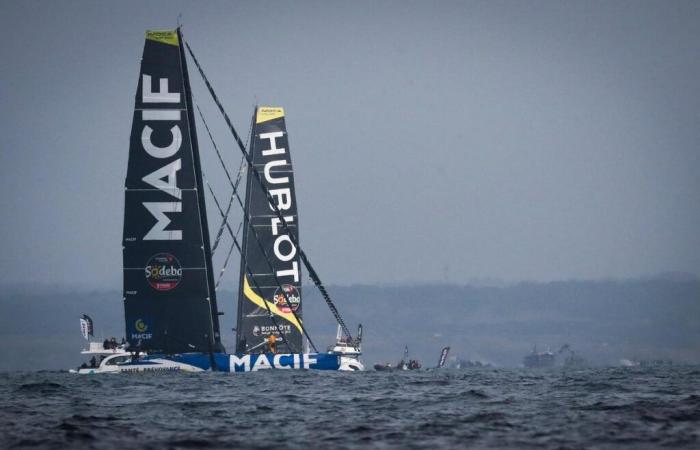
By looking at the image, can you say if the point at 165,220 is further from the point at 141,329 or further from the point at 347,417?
the point at 347,417

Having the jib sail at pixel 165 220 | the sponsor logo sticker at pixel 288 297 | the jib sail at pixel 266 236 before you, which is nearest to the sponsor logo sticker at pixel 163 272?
the jib sail at pixel 165 220

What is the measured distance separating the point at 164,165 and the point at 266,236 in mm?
20916

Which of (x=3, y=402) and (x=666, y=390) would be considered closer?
(x=3, y=402)

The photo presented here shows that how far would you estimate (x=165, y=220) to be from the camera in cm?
5862

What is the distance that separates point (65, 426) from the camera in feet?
86.7

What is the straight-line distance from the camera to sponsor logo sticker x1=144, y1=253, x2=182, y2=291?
58812mm

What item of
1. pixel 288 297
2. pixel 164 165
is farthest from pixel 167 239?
pixel 288 297

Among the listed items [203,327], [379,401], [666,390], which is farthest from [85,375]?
[666,390]

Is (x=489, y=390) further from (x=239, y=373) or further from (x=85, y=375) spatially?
(x=85, y=375)

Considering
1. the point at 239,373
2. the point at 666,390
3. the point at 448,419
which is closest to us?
the point at 448,419

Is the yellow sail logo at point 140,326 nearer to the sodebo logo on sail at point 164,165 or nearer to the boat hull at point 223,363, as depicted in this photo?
the boat hull at point 223,363

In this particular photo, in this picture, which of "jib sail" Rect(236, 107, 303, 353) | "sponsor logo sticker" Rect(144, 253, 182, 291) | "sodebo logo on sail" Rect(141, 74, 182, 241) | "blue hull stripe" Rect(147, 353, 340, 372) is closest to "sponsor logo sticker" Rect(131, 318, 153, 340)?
"blue hull stripe" Rect(147, 353, 340, 372)

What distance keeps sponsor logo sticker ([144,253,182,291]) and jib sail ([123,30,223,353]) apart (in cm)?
5

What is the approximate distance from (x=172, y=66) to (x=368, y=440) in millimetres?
39391
